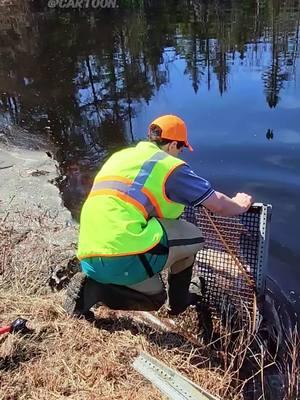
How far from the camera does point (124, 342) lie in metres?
3.17

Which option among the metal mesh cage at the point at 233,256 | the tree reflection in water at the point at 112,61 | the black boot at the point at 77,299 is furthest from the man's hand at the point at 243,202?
the tree reflection in water at the point at 112,61

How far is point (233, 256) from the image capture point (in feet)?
11.8

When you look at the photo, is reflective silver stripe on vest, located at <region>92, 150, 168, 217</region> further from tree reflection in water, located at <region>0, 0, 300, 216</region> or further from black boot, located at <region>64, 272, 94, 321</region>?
tree reflection in water, located at <region>0, 0, 300, 216</region>

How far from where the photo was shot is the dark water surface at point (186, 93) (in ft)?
20.9

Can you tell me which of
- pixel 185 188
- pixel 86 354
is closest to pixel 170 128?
pixel 185 188

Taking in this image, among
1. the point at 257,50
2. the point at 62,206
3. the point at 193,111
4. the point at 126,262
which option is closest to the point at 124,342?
the point at 126,262

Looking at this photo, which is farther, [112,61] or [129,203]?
[112,61]

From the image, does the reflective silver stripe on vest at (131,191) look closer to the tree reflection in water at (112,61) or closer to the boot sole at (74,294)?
the boot sole at (74,294)

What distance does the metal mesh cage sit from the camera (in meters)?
3.54

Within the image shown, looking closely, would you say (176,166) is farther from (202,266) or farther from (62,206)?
(62,206)

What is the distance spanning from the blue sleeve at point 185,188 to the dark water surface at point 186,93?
1.87m

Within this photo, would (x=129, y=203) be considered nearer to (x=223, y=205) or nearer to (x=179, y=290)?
(x=223, y=205)

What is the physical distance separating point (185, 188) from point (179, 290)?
801 mm

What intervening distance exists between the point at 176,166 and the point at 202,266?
1.15 m
